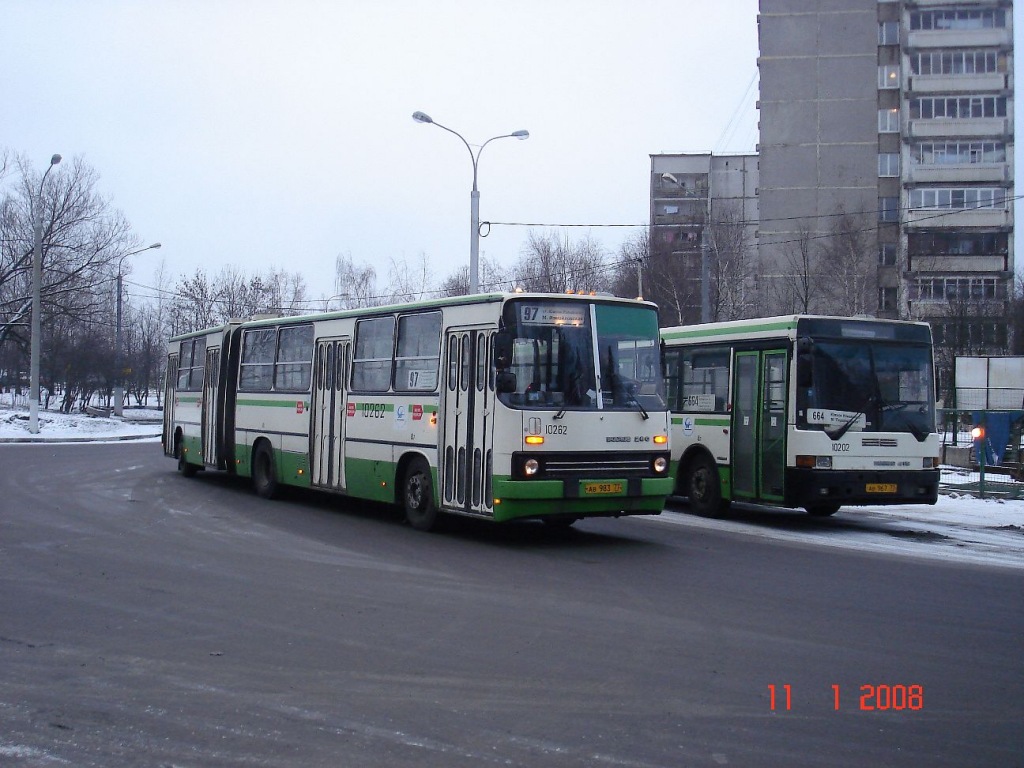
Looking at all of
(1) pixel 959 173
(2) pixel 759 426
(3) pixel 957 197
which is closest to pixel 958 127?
(1) pixel 959 173

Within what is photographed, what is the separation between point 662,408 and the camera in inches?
508

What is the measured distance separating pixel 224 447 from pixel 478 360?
9073 millimetres

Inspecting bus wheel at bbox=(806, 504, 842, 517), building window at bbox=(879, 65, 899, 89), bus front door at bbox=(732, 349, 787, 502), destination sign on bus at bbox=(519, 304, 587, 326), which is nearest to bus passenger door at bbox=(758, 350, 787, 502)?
bus front door at bbox=(732, 349, 787, 502)

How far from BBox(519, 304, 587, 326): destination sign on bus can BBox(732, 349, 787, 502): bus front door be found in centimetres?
399

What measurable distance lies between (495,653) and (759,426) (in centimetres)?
904

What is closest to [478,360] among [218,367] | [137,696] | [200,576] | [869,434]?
[200,576]

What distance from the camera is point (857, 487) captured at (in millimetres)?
14578

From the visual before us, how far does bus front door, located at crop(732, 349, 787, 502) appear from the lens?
15.0 metres

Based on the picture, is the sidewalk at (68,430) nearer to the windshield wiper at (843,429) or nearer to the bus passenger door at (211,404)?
the bus passenger door at (211,404)

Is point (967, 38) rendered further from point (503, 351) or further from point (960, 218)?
point (503, 351)

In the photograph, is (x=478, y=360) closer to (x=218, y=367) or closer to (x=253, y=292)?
(x=218, y=367)

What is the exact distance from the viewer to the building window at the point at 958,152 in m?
64.2
